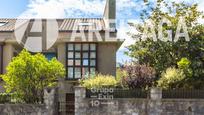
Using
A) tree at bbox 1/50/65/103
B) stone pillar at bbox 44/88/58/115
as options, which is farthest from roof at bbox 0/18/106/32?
stone pillar at bbox 44/88/58/115

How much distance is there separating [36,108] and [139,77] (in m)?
6.23

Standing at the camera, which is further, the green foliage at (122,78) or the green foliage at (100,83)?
the green foliage at (122,78)

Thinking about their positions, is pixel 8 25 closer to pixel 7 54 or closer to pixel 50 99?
pixel 7 54

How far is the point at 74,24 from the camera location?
33.4 metres

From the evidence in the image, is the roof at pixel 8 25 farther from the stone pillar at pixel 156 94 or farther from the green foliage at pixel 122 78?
the stone pillar at pixel 156 94

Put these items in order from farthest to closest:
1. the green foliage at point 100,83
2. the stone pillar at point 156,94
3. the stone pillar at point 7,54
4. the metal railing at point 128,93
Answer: the stone pillar at point 7,54, the green foliage at point 100,83, the metal railing at point 128,93, the stone pillar at point 156,94

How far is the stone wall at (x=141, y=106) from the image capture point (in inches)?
869

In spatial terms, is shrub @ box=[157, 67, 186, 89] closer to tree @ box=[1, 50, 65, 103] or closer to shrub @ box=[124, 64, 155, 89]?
shrub @ box=[124, 64, 155, 89]

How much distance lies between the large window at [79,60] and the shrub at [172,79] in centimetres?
807

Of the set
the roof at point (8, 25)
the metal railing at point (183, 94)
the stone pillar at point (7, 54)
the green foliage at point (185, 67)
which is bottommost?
the metal railing at point (183, 94)

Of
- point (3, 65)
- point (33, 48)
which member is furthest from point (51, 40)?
point (3, 65)

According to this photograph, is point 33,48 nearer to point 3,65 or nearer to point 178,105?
point 3,65

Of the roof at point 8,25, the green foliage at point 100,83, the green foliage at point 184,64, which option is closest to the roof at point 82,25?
the roof at point 8,25

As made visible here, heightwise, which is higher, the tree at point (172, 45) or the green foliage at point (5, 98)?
the tree at point (172, 45)
